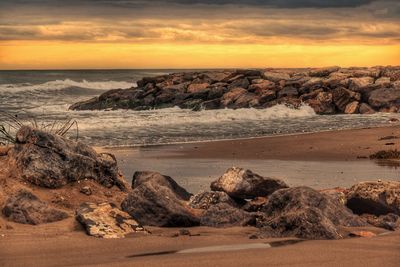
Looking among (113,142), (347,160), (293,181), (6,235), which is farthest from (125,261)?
(113,142)

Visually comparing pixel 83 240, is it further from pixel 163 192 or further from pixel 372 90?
pixel 372 90

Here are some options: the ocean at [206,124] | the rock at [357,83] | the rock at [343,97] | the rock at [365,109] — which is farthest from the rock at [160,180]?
the rock at [357,83]

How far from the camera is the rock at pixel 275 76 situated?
40.6 meters

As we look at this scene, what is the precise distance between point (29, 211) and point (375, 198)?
392 cm

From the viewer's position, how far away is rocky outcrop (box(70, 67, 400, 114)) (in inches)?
1377

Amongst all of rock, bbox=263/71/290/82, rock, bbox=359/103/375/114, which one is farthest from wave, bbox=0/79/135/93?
rock, bbox=359/103/375/114

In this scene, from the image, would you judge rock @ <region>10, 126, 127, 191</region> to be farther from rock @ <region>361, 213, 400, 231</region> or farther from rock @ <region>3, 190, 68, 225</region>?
rock @ <region>361, 213, 400, 231</region>

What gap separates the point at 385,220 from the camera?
7.46m

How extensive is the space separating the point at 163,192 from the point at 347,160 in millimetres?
8828

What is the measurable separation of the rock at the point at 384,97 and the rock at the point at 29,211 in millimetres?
28967

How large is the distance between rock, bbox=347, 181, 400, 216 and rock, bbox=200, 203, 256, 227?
1.38 metres

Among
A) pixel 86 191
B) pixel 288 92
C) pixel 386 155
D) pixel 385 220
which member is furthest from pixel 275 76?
pixel 385 220

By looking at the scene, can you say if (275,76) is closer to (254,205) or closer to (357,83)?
(357,83)

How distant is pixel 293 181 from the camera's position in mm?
11891
